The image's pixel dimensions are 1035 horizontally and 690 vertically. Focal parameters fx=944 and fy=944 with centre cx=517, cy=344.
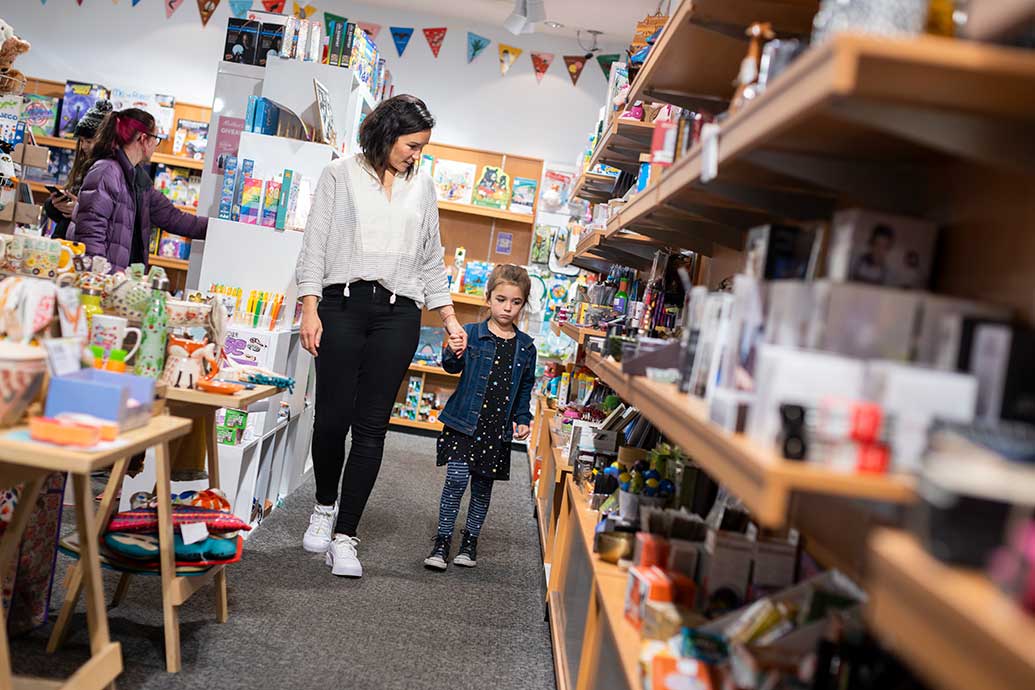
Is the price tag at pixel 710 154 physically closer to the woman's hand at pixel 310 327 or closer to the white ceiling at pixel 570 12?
the woman's hand at pixel 310 327

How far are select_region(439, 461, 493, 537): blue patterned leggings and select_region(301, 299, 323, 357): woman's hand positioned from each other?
32.2 inches

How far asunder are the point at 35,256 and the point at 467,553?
86.2 inches

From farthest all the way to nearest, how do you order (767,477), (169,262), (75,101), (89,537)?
1. (75,101)
2. (169,262)
3. (89,537)
4. (767,477)

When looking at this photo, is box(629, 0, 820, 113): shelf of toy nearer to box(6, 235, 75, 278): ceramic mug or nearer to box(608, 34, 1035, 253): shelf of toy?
box(608, 34, 1035, 253): shelf of toy

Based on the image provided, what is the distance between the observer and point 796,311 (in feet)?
4.01

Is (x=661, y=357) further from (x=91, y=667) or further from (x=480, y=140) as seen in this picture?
(x=480, y=140)

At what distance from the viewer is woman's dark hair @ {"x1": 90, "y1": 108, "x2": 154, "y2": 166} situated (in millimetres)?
4160

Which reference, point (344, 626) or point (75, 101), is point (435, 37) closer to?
point (75, 101)

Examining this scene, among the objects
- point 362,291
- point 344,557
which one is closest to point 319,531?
point 344,557

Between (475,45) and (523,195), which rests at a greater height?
(475,45)

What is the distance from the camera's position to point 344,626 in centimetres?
299

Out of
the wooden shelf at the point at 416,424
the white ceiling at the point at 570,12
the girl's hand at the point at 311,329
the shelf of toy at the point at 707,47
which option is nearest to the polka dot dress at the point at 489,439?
the girl's hand at the point at 311,329

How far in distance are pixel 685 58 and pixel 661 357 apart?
879 mm

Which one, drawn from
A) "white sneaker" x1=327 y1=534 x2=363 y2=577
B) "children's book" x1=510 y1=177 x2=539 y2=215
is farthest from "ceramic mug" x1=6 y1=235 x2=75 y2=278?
"children's book" x1=510 y1=177 x2=539 y2=215
